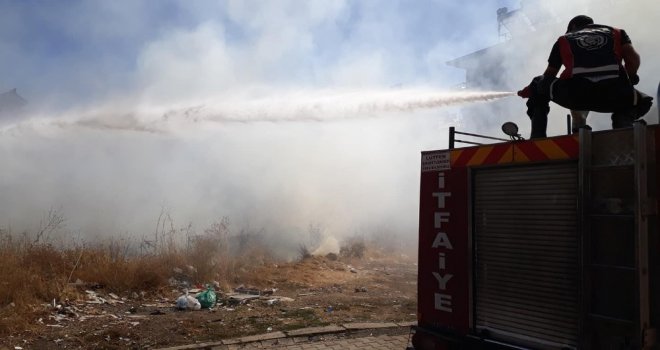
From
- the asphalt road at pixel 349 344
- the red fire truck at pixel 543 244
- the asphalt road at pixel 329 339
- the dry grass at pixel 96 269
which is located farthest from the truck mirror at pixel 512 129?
the dry grass at pixel 96 269

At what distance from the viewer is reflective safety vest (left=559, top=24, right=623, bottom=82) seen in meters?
2.77

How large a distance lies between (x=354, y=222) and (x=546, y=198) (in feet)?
41.7

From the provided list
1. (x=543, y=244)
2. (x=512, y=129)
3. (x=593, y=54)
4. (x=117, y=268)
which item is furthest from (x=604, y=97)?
(x=117, y=268)

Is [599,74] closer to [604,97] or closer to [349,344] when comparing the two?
[604,97]

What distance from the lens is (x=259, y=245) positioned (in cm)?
1144

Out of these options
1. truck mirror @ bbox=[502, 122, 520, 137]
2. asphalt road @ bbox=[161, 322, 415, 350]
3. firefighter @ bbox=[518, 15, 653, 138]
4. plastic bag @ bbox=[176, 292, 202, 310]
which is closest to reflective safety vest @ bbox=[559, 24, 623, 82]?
firefighter @ bbox=[518, 15, 653, 138]

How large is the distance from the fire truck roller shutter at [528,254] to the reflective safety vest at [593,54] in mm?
924

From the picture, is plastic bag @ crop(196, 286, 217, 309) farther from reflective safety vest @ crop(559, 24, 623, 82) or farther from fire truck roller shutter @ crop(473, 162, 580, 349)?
reflective safety vest @ crop(559, 24, 623, 82)

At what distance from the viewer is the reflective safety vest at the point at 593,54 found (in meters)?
2.77

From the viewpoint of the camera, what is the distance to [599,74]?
9.09 feet

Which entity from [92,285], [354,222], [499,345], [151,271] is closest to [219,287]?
[151,271]

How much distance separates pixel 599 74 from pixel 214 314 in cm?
517

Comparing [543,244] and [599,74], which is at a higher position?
[599,74]

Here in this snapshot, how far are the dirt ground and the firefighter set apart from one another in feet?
12.8
